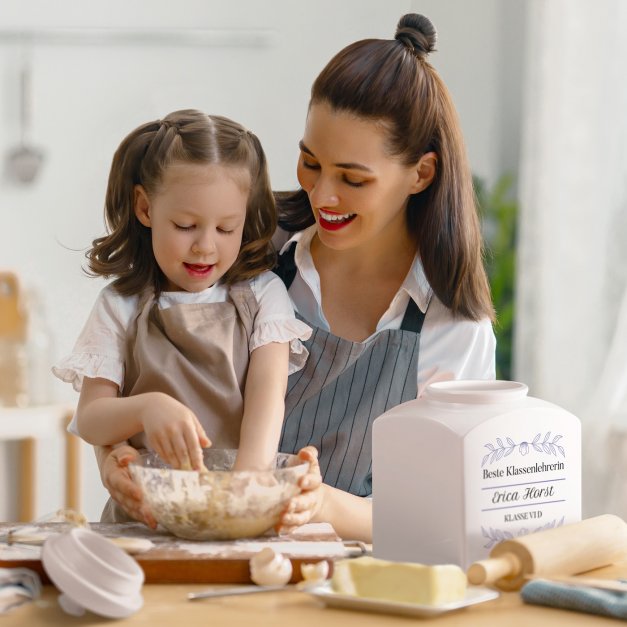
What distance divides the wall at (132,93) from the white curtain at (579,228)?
41 centimetres

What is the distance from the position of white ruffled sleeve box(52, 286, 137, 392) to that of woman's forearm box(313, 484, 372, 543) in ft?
1.07

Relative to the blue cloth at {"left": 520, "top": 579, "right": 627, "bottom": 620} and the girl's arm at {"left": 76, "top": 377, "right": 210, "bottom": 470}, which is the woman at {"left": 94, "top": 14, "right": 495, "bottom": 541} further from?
the blue cloth at {"left": 520, "top": 579, "right": 627, "bottom": 620}

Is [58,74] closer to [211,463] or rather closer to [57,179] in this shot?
[57,179]

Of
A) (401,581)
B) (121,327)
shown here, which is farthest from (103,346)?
(401,581)

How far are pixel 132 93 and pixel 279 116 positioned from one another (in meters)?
0.50

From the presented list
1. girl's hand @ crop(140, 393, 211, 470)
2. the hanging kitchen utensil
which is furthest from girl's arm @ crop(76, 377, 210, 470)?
the hanging kitchen utensil

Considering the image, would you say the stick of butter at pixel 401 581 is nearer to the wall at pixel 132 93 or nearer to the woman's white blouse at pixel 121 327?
the woman's white blouse at pixel 121 327

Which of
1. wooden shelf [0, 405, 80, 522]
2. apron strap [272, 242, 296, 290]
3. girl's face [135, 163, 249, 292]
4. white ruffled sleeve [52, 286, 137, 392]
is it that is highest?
girl's face [135, 163, 249, 292]

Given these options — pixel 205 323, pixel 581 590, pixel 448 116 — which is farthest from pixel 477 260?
pixel 581 590

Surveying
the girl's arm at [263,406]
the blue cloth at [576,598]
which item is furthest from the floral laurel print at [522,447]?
the girl's arm at [263,406]

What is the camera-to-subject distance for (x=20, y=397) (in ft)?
11.5

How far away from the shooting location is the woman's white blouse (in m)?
1.49

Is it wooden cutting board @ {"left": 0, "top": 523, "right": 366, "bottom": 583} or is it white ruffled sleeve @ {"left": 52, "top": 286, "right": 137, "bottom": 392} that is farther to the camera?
white ruffled sleeve @ {"left": 52, "top": 286, "right": 137, "bottom": 392}

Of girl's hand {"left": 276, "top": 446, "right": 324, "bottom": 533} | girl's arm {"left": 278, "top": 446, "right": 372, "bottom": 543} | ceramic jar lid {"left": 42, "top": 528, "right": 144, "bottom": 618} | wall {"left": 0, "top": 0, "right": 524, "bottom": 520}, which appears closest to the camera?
ceramic jar lid {"left": 42, "top": 528, "right": 144, "bottom": 618}
